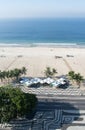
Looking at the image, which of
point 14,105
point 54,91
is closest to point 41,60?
point 54,91

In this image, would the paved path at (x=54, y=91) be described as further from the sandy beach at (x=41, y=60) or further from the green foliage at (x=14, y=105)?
the green foliage at (x=14, y=105)

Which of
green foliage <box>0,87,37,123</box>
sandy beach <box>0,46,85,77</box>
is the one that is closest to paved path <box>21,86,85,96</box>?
sandy beach <box>0,46,85,77</box>

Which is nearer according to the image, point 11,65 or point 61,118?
point 61,118

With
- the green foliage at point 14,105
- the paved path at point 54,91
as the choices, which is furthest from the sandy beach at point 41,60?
the green foliage at point 14,105

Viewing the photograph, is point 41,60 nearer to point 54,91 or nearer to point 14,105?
point 54,91

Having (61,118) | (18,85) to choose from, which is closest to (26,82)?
(18,85)

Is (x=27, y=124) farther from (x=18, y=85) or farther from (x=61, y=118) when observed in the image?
(x=18, y=85)
